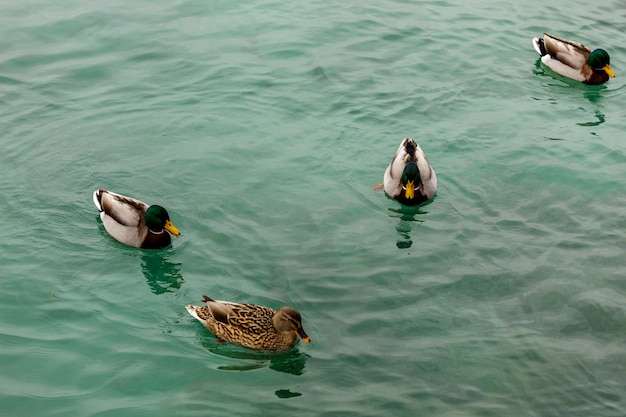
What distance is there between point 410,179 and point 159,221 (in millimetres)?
3367

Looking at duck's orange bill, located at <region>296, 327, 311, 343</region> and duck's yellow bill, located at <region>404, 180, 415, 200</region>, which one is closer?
duck's orange bill, located at <region>296, 327, 311, 343</region>

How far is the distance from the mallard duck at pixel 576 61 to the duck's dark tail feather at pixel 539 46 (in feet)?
0.18

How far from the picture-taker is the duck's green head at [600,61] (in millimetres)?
15375

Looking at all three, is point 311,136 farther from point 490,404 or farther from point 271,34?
point 490,404

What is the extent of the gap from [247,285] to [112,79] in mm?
6569

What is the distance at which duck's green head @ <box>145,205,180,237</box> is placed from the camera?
35.8ft

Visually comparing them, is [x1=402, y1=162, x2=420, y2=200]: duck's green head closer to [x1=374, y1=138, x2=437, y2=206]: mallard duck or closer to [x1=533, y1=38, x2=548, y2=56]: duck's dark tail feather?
[x1=374, y1=138, x2=437, y2=206]: mallard duck

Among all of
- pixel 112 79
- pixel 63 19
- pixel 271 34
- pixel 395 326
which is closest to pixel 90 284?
pixel 395 326

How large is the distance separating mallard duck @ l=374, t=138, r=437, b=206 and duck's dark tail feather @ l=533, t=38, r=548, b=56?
16.0ft

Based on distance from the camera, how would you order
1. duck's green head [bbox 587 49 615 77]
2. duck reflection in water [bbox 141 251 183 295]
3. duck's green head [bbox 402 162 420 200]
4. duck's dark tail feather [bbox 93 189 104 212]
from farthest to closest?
duck's green head [bbox 587 49 615 77] < duck's green head [bbox 402 162 420 200] < duck's dark tail feather [bbox 93 189 104 212] < duck reflection in water [bbox 141 251 183 295]

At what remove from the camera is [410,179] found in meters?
11.9

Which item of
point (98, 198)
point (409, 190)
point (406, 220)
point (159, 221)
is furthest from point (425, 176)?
point (98, 198)

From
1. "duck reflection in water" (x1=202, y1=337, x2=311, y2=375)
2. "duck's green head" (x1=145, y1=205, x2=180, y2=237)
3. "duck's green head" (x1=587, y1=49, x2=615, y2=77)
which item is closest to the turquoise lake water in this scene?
"duck reflection in water" (x1=202, y1=337, x2=311, y2=375)

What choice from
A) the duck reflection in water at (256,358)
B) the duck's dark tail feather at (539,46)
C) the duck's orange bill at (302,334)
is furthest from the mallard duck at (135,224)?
the duck's dark tail feather at (539,46)
